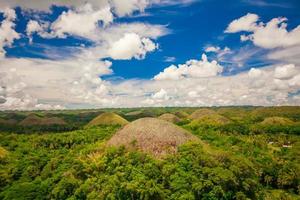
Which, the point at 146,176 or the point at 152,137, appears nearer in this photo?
Answer: the point at 146,176

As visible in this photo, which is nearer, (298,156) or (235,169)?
(235,169)

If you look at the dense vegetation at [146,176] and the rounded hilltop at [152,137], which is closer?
the dense vegetation at [146,176]

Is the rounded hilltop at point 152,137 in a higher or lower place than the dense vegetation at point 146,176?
higher

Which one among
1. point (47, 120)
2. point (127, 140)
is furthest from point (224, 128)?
point (47, 120)

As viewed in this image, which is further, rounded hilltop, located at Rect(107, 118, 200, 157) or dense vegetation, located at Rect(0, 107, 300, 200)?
rounded hilltop, located at Rect(107, 118, 200, 157)

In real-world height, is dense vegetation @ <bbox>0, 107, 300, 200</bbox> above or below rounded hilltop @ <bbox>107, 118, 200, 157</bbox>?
below

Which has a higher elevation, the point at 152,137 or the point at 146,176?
A: the point at 152,137

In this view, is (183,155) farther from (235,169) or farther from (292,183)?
(292,183)

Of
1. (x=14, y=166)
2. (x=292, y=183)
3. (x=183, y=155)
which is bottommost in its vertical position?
(x=292, y=183)
